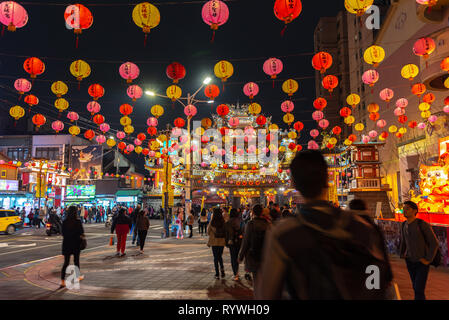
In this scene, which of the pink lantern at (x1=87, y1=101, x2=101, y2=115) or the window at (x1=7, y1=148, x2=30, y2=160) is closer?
the pink lantern at (x1=87, y1=101, x2=101, y2=115)

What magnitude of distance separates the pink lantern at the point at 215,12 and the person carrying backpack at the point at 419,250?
738cm

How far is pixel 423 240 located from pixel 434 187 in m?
14.0

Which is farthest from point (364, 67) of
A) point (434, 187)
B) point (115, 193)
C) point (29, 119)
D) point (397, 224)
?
point (29, 119)

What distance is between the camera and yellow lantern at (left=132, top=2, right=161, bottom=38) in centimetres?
904

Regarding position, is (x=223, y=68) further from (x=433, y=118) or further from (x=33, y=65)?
(x=433, y=118)

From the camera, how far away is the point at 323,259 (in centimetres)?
152

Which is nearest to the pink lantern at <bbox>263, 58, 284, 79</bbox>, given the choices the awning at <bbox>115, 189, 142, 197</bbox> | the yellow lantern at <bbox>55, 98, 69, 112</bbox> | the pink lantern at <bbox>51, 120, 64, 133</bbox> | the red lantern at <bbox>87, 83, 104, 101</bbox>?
the red lantern at <bbox>87, 83, 104, 101</bbox>

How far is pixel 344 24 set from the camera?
196 feet

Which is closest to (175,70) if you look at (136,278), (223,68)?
(223,68)

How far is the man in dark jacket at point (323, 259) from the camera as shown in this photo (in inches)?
59.9

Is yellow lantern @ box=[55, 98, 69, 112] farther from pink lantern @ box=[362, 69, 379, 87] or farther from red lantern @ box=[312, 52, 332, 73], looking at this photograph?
pink lantern @ box=[362, 69, 379, 87]

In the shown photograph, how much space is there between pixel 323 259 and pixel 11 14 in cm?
1081

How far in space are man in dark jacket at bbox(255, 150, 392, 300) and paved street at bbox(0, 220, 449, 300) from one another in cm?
512
